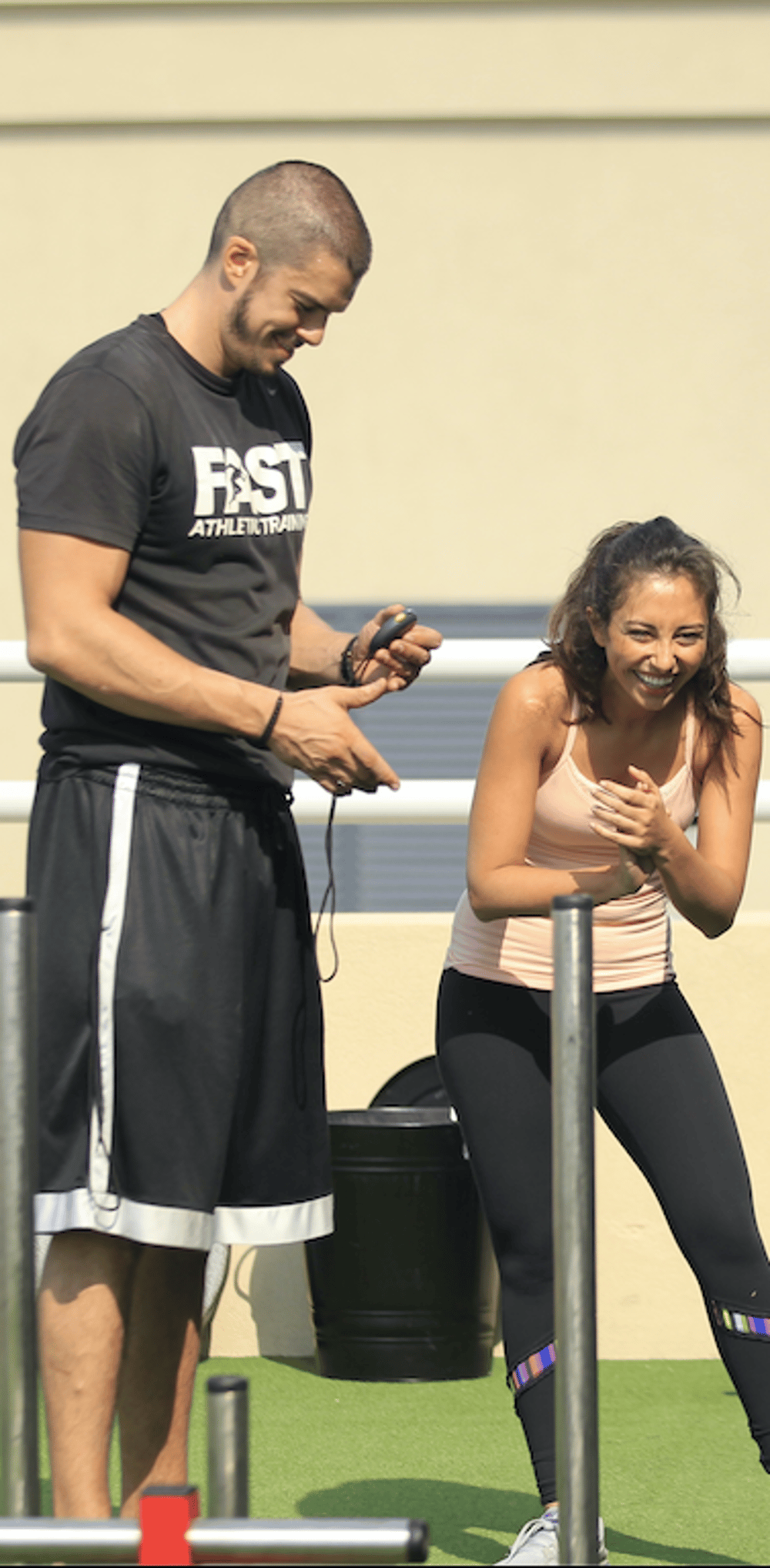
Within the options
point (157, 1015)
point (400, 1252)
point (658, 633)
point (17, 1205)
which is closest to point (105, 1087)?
point (157, 1015)

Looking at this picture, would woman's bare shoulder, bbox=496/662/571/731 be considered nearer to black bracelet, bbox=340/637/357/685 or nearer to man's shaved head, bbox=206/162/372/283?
black bracelet, bbox=340/637/357/685

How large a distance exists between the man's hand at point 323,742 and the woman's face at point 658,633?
635mm

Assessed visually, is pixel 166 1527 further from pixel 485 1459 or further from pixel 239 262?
pixel 485 1459

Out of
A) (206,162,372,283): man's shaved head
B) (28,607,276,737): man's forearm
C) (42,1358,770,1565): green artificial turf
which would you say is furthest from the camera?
(42,1358,770,1565): green artificial turf

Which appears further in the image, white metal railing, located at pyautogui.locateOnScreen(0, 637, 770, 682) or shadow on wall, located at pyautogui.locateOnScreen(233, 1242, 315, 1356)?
shadow on wall, located at pyautogui.locateOnScreen(233, 1242, 315, 1356)

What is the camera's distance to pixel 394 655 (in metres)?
2.53

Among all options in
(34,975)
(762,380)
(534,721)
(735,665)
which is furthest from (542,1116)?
(762,380)

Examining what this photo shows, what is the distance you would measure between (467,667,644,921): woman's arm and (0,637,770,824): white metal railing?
1177mm

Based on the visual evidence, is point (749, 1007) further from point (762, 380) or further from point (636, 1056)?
point (762, 380)

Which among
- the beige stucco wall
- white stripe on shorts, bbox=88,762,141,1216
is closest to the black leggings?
white stripe on shorts, bbox=88,762,141,1216


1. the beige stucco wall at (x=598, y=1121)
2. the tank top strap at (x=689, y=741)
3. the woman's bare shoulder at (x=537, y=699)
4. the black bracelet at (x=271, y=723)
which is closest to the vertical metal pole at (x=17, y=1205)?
the black bracelet at (x=271, y=723)

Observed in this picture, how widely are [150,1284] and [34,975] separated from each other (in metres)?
0.74

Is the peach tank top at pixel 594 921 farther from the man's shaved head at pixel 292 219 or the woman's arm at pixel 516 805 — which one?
the man's shaved head at pixel 292 219

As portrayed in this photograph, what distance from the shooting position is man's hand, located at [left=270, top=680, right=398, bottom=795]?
2.17m
